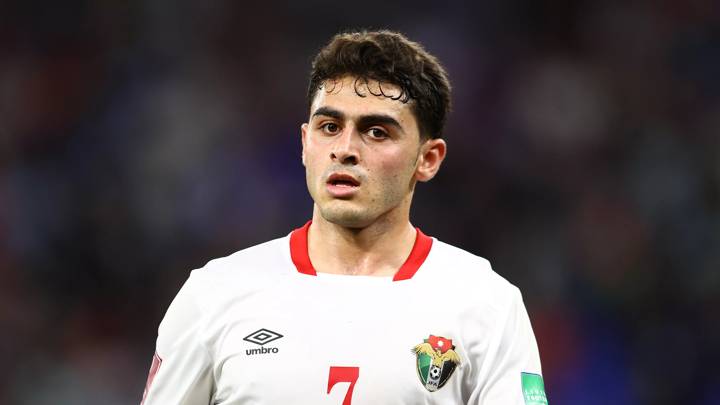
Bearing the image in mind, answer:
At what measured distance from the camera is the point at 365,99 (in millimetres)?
3412

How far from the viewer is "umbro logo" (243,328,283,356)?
10.7 feet

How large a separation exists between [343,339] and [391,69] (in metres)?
0.93

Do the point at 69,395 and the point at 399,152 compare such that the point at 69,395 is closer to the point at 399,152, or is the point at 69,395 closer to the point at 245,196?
the point at 245,196

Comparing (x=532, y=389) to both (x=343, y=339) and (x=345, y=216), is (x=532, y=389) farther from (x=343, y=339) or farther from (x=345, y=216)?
(x=345, y=216)

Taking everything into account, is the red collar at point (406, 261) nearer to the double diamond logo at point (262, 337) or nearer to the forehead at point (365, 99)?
the double diamond logo at point (262, 337)

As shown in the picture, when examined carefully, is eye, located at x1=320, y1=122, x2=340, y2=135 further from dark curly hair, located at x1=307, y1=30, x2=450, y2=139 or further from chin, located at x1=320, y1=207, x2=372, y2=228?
chin, located at x1=320, y1=207, x2=372, y2=228

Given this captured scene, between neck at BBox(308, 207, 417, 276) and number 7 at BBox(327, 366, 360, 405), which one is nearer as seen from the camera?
number 7 at BBox(327, 366, 360, 405)

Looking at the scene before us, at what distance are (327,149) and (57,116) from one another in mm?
3878

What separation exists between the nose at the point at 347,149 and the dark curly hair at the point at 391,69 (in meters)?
0.14

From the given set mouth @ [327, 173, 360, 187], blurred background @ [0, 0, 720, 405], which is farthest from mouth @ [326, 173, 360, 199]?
blurred background @ [0, 0, 720, 405]

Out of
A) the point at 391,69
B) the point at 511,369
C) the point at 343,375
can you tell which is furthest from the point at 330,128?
the point at 511,369

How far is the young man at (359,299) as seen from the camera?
323 cm

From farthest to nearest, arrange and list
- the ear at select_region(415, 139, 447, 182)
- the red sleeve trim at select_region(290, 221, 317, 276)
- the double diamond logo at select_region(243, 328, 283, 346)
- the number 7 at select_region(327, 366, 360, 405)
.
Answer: the ear at select_region(415, 139, 447, 182), the red sleeve trim at select_region(290, 221, 317, 276), the double diamond logo at select_region(243, 328, 283, 346), the number 7 at select_region(327, 366, 360, 405)

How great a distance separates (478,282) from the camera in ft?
11.5
